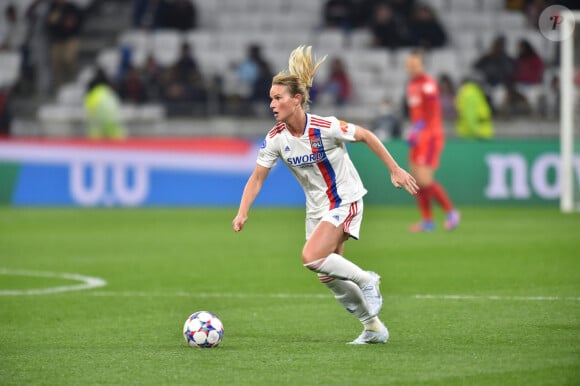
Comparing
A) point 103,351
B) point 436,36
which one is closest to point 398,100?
point 436,36

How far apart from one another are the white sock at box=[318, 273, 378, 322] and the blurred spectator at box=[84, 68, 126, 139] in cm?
1693

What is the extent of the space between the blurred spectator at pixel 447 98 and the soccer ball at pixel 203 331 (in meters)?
17.7

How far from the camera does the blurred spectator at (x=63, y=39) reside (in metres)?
26.8

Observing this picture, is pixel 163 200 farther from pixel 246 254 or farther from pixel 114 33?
pixel 246 254

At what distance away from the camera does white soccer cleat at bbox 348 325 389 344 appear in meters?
7.86

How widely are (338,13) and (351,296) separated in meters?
20.7

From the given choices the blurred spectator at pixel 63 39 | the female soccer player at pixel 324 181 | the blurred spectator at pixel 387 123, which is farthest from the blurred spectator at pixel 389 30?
the female soccer player at pixel 324 181

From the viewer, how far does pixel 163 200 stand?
23188 millimetres

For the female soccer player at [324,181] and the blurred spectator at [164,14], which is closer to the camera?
the female soccer player at [324,181]

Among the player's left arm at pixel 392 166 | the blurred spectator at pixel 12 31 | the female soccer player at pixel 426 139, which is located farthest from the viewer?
the blurred spectator at pixel 12 31

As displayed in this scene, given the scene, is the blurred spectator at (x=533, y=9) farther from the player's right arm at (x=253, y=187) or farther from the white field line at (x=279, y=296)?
the player's right arm at (x=253, y=187)

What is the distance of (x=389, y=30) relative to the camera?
27.3 meters

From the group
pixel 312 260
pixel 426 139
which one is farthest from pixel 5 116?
pixel 312 260

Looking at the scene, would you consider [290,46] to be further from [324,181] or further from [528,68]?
[324,181]
